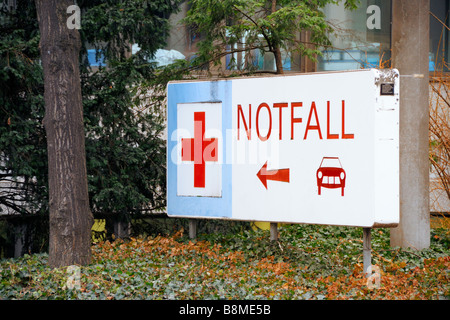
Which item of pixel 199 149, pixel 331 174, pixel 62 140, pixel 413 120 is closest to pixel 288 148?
pixel 331 174

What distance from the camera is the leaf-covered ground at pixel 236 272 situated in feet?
19.6

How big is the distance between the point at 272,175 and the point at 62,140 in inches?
88.0

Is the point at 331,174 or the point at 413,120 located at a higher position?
the point at 413,120

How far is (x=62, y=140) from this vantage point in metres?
7.02

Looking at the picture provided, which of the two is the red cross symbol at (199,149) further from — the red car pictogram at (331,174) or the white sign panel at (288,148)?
the red car pictogram at (331,174)

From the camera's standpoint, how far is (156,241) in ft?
27.6

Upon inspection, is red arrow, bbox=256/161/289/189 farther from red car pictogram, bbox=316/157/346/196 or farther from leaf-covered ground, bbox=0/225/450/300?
leaf-covered ground, bbox=0/225/450/300

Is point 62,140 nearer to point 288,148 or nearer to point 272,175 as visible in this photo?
point 272,175

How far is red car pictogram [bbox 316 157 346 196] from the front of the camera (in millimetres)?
6820

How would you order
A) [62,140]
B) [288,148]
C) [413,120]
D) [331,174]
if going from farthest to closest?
[413,120] < [288,148] < [62,140] < [331,174]

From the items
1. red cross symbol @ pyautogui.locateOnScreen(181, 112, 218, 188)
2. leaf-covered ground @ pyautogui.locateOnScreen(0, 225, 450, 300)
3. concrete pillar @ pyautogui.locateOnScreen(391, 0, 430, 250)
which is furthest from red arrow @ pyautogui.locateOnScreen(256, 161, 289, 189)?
concrete pillar @ pyautogui.locateOnScreen(391, 0, 430, 250)

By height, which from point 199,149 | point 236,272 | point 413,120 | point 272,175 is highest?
point 413,120

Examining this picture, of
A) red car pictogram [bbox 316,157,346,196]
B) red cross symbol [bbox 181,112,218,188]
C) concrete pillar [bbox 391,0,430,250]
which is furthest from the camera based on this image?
concrete pillar [bbox 391,0,430,250]

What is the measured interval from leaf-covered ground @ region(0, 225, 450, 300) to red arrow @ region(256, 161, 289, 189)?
87 centimetres
